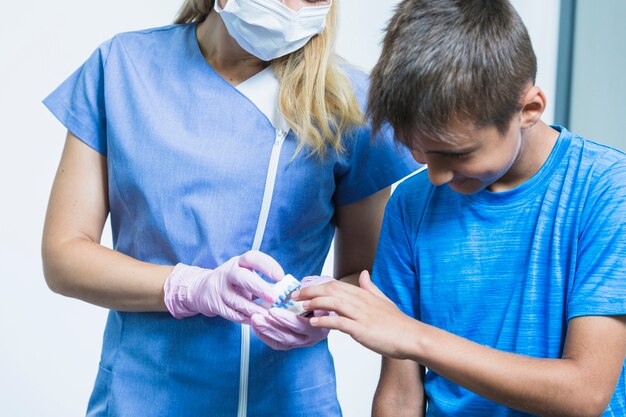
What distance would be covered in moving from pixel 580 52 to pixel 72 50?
159 cm

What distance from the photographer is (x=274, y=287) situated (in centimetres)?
124

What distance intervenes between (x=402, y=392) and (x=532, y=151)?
1.33 ft

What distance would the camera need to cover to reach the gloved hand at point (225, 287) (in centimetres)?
124

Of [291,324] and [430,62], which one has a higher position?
[430,62]

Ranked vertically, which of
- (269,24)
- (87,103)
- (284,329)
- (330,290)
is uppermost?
(269,24)

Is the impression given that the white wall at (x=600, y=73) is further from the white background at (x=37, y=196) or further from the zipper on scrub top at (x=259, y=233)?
the zipper on scrub top at (x=259, y=233)

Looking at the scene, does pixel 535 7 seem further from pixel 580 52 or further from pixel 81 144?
pixel 81 144

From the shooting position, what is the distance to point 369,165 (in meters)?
1.39

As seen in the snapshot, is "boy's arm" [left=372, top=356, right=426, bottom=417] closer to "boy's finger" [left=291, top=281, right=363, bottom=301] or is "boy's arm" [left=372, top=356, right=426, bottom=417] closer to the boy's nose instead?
"boy's finger" [left=291, top=281, right=363, bottom=301]

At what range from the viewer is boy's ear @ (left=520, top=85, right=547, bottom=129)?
1.13m

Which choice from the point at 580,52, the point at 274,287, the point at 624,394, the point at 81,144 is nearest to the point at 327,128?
the point at 274,287

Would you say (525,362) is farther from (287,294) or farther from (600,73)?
(600,73)

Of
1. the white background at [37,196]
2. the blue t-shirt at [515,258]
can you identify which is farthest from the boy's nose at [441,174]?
the white background at [37,196]

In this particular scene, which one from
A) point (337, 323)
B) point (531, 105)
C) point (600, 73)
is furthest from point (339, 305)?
point (600, 73)
